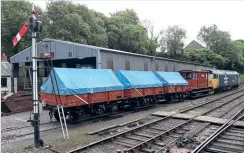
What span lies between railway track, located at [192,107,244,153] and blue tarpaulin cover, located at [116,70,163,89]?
6.94 metres

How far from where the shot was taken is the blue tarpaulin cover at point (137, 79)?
16.5 meters

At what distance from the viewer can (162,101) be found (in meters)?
22.3

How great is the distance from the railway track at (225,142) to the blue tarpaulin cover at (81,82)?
6.50m

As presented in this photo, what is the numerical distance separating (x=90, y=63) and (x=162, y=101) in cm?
784

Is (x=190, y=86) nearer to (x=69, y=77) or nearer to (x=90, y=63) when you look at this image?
(x=90, y=63)

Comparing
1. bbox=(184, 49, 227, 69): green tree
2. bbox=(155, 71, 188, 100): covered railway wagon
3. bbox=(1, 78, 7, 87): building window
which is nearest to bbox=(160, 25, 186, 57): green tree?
bbox=(184, 49, 227, 69): green tree

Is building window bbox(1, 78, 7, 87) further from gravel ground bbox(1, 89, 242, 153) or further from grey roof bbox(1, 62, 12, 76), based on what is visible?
gravel ground bbox(1, 89, 242, 153)

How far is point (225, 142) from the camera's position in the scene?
363 inches

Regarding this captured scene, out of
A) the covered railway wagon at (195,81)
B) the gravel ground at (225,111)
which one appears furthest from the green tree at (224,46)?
the gravel ground at (225,111)

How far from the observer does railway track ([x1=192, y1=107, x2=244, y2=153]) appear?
324 inches

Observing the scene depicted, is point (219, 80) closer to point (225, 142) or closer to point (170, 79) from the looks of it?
point (170, 79)

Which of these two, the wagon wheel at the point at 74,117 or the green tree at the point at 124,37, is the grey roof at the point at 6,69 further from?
the green tree at the point at 124,37

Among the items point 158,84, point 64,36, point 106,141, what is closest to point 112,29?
point 64,36

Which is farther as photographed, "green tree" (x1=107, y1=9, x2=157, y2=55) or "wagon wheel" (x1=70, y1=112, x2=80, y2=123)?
"green tree" (x1=107, y1=9, x2=157, y2=55)
